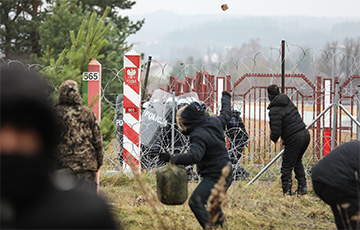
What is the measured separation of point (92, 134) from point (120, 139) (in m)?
3.54

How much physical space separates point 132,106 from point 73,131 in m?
3.19

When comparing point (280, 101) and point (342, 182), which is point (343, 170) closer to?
point (342, 182)

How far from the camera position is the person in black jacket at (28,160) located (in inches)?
56.2

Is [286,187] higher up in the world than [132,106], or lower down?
lower down

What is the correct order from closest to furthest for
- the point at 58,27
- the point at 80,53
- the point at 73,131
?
the point at 73,131 → the point at 80,53 → the point at 58,27

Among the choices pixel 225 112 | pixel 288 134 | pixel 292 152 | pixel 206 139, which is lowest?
pixel 292 152

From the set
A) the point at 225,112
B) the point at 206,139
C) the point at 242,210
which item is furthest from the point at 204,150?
the point at 242,210

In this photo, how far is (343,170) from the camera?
3.76m

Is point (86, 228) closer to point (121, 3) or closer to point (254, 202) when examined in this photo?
point (254, 202)

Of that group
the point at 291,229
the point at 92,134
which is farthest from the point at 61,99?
the point at 291,229

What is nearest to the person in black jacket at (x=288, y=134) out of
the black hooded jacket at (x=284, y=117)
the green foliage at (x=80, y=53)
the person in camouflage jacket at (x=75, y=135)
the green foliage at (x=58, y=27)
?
the black hooded jacket at (x=284, y=117)

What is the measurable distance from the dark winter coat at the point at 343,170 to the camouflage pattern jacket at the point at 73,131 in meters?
1.99

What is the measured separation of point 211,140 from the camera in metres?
4.81

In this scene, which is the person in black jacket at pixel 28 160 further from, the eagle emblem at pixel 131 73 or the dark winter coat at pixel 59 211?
the eagle emblem at pixel 131 73
